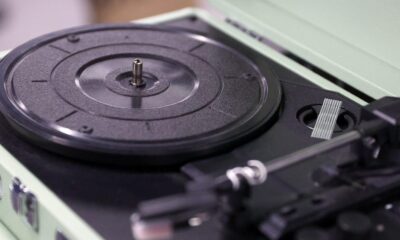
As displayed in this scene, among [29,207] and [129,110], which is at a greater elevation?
[129,110]

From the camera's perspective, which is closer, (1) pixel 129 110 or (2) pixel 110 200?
(2) pixel 110 200

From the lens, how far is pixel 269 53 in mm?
1135

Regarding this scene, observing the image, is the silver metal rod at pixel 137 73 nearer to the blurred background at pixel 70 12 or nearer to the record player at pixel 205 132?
the record player at pixel 205 132

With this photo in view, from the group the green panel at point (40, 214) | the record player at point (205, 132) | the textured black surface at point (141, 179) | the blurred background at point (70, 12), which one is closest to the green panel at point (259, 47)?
the record player at point (205, 132)

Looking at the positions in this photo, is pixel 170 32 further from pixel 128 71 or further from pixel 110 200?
pixel 110 200

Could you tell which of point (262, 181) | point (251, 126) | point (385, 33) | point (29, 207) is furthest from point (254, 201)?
point (385, 33)

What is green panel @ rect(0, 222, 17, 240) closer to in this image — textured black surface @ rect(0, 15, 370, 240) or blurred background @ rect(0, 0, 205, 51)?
textured black surface @ rect(0, 15, 370, 240)

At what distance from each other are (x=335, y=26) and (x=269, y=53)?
0.11m

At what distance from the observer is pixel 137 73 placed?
956 mm

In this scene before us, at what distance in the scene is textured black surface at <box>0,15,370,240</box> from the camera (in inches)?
30.2

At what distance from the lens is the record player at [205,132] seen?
2.45 ft

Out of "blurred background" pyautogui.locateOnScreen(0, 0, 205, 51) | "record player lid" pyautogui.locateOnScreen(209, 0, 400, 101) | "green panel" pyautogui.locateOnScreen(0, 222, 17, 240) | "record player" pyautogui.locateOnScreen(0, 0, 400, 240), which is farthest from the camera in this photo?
"blurred background" pyautogui.locateOnScreen(0, 0, 205, 51)

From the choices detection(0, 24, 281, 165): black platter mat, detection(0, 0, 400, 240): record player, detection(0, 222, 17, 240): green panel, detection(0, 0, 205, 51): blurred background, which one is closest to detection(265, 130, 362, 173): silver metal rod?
detection(0, 0, 400, 240): record player

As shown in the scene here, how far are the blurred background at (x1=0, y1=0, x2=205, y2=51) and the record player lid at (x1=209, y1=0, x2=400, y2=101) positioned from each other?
3.15ft
